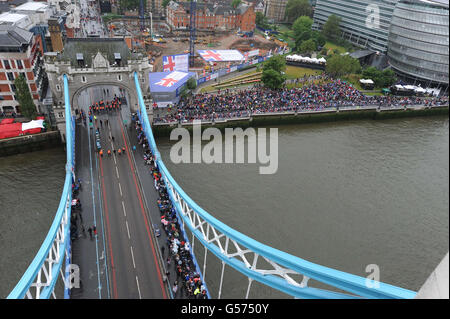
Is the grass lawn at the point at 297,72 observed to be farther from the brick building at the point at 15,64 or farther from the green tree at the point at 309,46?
the brick building at the point at 15,64

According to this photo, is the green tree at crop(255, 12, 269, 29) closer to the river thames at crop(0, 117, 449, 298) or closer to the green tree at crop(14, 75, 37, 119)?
the river thames at crop(0, 117, 449, 298)

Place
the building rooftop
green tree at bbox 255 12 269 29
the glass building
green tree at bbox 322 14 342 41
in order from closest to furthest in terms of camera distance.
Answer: the building rooftop
the glass building
green tree at bbox 322 14 342 41
green tree at bbox 255 12 269 29

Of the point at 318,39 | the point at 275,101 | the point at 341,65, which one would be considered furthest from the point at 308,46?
the point at 275,101

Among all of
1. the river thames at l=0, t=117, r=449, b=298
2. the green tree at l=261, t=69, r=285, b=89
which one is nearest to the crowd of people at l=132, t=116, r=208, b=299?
the river thames at l=0, t=117, r=449, b=298

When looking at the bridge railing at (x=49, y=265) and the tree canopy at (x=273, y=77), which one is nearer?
the bridge railing at (x=49, y=265)

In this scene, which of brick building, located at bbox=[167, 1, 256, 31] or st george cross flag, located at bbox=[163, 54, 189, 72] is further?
brick building, located at bbox=[167, 1, 256, 31]

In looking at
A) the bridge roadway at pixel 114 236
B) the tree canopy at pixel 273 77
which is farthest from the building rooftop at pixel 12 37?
the tree canopy at pixel 273 77
